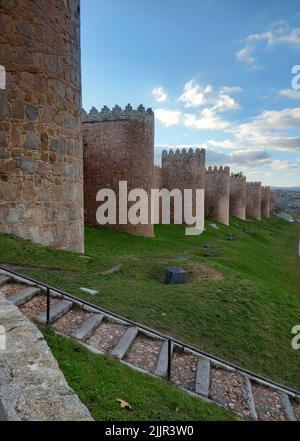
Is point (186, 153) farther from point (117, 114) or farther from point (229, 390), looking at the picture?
point (229, 390)

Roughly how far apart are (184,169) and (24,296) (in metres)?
24.9

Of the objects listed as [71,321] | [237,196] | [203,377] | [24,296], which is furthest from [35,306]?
[237,196]

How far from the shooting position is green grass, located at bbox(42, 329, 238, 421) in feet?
10.5

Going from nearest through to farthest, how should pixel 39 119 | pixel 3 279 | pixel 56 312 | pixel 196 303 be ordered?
pixel 56 312, pixel 3 279, pixel 196 303, pixel 39 119

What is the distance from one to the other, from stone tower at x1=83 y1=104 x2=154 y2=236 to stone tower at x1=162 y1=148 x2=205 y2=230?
9.07 metres

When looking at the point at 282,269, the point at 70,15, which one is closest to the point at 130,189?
the point at 282,269

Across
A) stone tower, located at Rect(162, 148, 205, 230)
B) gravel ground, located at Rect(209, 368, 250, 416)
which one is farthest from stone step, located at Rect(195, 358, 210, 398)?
stone tower, located at Rect(162, 148, 205, 230)

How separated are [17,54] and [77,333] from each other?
6708mm

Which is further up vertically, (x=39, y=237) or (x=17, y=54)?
(x=17, y=54)

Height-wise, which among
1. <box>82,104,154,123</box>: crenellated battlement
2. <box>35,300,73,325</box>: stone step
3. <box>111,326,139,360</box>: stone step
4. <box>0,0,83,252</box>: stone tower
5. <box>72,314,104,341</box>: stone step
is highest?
<box>82,104,154,123</box>: crenellated battlement

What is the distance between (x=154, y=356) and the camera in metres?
5.01

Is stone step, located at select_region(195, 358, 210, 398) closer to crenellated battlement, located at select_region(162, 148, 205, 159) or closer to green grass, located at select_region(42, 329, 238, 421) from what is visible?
green grass, located at select_region(42, 329, 238, 421)

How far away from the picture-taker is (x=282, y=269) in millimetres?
18188

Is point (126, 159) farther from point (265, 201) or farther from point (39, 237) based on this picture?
point (265, 201)
